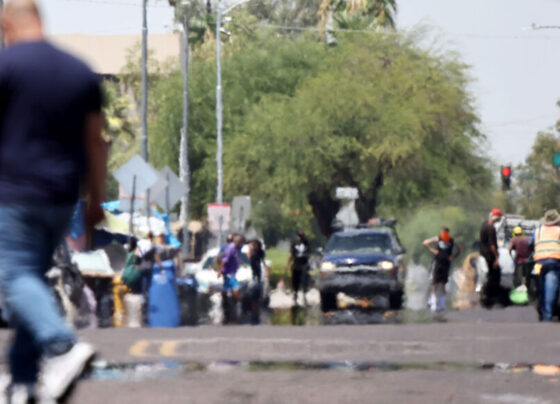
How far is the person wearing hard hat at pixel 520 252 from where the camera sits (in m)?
28.1

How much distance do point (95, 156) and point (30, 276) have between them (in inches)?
21.3

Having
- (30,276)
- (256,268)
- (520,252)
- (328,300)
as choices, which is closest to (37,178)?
(30,276)

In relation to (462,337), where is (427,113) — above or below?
above

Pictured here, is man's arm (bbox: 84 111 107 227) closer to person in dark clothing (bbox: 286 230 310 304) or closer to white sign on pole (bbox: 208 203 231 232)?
person in dark clothing (bbox: 286 230 310 304)

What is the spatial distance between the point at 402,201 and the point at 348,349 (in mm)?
44303

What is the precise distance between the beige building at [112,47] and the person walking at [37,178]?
115 m

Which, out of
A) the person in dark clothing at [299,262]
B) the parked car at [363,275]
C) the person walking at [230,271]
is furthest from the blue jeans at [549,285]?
the person in dark clothing at [299,262]

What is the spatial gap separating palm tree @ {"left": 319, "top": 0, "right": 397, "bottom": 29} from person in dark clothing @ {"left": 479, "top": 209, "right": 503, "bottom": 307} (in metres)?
38.8

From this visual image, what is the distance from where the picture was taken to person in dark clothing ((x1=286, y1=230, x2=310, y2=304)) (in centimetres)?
3528

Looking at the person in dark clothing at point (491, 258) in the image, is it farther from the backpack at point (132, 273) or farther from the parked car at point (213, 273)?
the backpack at point (132, 273)

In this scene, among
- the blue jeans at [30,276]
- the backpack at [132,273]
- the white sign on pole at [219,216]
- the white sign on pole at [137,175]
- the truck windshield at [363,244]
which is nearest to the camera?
the blue jeans at [30,276]

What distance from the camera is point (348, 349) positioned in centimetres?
1217

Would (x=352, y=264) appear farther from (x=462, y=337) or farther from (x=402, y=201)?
(x=402, y=201)

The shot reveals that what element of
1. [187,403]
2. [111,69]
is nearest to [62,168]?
[187,403]
